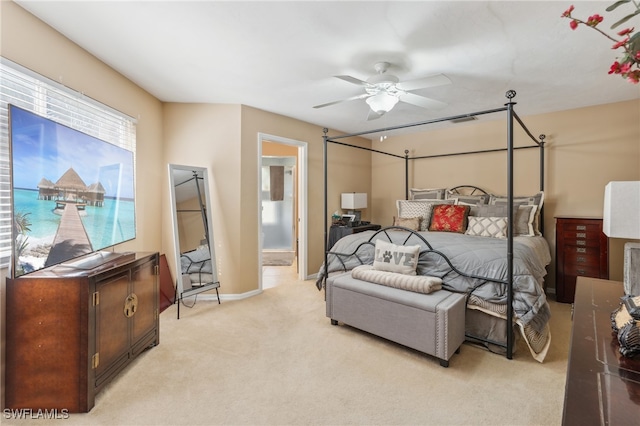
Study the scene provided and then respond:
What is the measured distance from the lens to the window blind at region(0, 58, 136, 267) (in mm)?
1736

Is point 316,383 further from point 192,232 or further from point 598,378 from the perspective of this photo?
point 192,232

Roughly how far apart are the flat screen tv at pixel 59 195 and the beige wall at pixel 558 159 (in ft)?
14.2

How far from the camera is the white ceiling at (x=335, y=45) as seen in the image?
6.13 ft

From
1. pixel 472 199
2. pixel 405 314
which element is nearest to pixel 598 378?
pixel 405 314

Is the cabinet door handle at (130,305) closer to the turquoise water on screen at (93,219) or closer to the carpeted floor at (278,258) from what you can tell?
the turquoise water on screen at (93,219)

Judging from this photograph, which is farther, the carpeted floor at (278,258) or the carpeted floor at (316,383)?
the carpeted floor at (278,258)

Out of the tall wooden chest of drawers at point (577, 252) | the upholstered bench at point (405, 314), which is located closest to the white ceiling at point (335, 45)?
the tall wooden chest of drawers at point (577, 252)

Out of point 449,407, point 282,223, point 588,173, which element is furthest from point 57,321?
point 588,173

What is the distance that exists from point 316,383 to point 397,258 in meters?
1.26

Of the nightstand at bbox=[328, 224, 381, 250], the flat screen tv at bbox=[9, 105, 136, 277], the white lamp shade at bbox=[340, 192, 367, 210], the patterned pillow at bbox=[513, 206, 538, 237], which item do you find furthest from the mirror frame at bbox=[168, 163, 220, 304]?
the patterned pillow at bbox=[513, 206, 538, 237]

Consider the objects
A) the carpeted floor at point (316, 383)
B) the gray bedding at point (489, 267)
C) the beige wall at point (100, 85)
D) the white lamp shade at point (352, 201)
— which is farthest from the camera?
the white lamp shade at point (352, 201)

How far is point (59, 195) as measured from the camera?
73.1 inches

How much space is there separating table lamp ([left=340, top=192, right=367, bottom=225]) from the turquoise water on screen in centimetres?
306

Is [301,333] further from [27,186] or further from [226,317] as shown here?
[27,186]
